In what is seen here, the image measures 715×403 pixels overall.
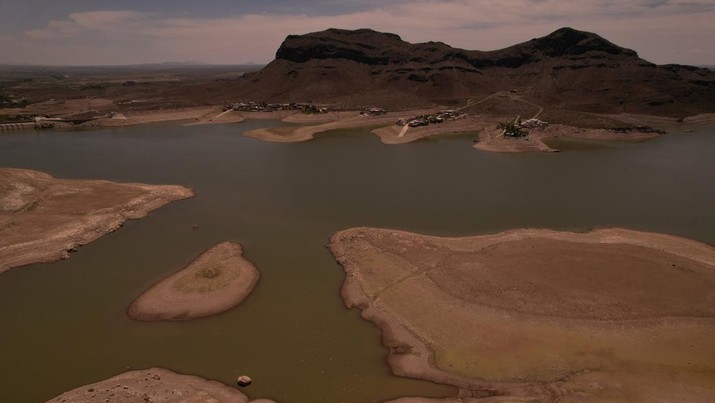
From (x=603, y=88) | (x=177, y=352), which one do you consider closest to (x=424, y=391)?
(x=177, y=352)

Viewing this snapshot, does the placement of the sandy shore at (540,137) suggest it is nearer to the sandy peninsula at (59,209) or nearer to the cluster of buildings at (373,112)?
the cluster of buildings at (373,112)

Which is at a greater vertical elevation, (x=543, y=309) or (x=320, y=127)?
(x=320, y=127)

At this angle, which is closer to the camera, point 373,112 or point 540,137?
point 540,137

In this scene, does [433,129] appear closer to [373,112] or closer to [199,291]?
[373,112]

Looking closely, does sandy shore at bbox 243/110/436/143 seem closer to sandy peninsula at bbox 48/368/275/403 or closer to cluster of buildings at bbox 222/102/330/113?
cluster of buildings at bbox 222/102/330/113

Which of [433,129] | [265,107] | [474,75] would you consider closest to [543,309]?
[433,129]

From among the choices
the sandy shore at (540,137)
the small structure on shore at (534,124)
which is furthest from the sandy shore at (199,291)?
the small structure on shore at (534,124)
